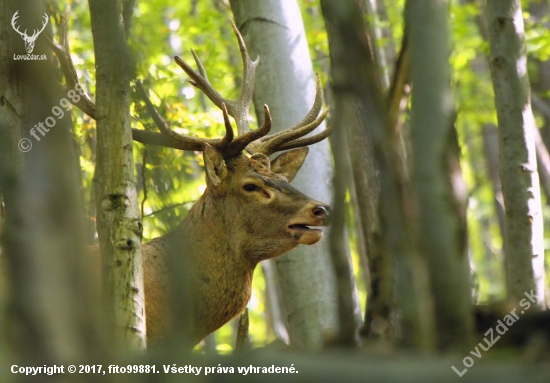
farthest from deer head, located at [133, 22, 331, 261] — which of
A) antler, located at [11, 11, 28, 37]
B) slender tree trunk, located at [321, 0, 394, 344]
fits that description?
slender tree trunk, located at [321, 0, 394, 344]

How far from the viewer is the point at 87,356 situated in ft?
7.69

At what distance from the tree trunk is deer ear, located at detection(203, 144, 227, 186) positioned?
1.31 meters

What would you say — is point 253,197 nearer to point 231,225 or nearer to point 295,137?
point 231,225

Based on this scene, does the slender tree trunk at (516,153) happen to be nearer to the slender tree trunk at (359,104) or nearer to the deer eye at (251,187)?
the deer eye at (251,187)

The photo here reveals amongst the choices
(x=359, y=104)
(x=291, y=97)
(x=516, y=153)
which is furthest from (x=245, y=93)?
(x=359, y=104)

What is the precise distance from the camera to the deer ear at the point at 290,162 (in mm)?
7230

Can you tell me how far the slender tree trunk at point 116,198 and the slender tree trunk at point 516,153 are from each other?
3.45m

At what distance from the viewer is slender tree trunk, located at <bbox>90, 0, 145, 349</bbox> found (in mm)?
4332

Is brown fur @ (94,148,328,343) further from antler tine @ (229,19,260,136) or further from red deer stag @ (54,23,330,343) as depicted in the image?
antler tine @ (229,19,260,136)

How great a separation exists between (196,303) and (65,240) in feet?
12.2

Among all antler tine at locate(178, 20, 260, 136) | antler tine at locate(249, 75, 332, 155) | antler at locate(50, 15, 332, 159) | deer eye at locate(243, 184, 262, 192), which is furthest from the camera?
antler tine at locate(178, 20, 260, 136)

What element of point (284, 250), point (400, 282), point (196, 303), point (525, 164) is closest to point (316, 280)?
point (284, 250)

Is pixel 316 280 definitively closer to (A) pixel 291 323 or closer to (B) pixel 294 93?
(A) pixel 291 323

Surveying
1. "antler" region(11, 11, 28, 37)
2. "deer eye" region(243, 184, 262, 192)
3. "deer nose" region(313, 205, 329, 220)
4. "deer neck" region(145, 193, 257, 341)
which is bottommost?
"deer neck" region(145, 193, 257, 341)
